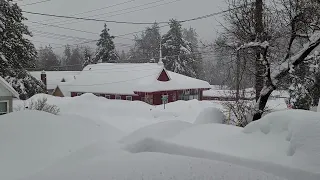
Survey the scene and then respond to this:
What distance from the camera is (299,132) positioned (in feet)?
20.6

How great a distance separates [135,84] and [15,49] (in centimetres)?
1257

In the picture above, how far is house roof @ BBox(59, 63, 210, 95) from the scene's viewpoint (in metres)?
36.7

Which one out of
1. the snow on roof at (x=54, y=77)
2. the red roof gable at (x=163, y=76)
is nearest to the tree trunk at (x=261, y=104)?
the red roof gable at (x=163, y=76)

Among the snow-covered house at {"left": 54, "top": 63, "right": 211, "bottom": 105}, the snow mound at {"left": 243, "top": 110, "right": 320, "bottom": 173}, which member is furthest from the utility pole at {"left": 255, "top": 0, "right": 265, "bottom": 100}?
the snow-covered house at {"left": 54, "top": 63, "right": 211, "bottom": 105}

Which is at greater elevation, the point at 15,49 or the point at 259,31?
the point at 15,49

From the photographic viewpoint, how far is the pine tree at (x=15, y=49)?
27.2 meters

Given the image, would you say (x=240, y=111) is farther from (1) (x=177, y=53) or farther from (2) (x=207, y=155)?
(1) (x=177, y=53)

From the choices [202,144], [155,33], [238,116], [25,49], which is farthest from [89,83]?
[155,33]

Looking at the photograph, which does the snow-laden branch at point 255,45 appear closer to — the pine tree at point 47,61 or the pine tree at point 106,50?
the pine tree at point 106,50

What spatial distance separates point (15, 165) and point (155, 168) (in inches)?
162

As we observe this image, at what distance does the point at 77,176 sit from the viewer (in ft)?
20.4

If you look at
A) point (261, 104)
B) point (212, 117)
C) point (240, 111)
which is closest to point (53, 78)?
Answer: point (212, 117)

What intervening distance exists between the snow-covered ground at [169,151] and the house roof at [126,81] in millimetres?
24706

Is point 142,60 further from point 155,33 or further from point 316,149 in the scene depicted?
point 316,149
